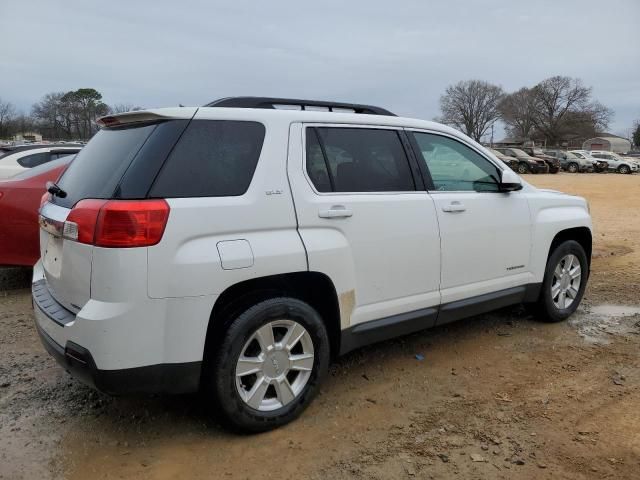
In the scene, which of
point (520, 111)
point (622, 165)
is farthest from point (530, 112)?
point (622, 165)

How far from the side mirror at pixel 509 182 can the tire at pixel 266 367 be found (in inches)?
78.2

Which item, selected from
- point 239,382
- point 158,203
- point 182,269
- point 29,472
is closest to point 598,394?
point 239,382

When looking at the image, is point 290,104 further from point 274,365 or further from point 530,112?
point 530,112

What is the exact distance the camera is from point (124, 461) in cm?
282

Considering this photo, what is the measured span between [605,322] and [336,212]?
10.7 ft

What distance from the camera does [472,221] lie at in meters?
3.94

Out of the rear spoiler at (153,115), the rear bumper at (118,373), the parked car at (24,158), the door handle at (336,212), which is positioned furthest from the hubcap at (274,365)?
the parked car at (24,158)

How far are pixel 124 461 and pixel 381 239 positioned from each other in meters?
1.91

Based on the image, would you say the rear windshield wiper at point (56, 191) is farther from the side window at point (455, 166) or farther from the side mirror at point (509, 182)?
the side mirror at point (509, 182)

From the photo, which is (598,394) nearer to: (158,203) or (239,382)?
(239,382)

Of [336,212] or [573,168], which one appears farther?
[573,168]

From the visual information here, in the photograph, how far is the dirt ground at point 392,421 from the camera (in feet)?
9.09

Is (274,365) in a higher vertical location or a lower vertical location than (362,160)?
lower

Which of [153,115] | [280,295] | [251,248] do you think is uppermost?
[153,115]
